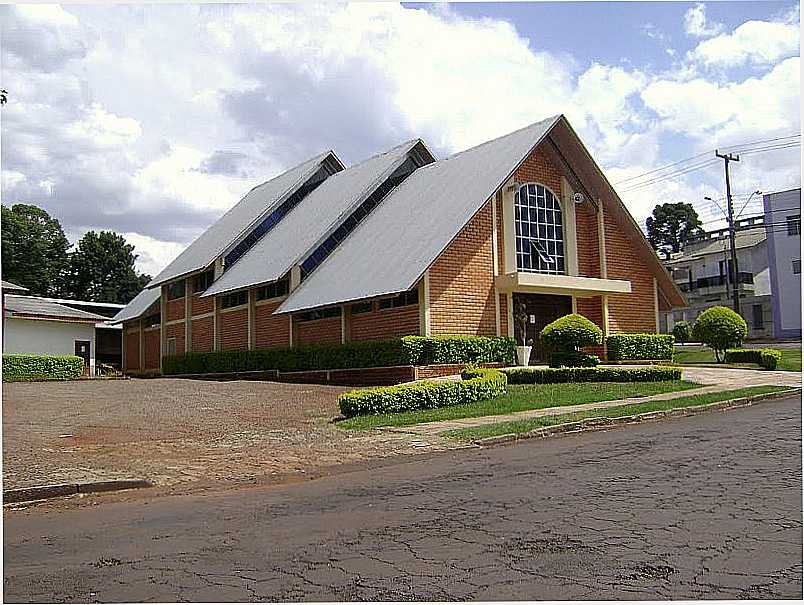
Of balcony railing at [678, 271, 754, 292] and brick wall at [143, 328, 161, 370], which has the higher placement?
balcony railing at [678, 271, 754, 292]

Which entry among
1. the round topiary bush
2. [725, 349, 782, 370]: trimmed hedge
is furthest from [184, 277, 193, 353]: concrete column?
[725, 349, 782, 370]: trimmed hedge

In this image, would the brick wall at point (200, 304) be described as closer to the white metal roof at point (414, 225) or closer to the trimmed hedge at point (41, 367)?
the trimmed hedge at point (41, 367)

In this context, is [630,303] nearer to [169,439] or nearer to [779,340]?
[779,340]

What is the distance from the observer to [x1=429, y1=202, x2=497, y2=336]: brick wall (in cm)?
2202

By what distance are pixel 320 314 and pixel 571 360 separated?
8.04m

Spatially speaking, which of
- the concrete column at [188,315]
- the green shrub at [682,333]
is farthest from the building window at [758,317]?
the concrete column at [188,315]

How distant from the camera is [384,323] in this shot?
2305cm

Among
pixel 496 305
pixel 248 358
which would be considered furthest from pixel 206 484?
pixel 248 358

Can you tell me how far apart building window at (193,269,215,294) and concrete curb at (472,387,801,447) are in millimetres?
20992

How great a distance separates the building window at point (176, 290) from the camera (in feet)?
114

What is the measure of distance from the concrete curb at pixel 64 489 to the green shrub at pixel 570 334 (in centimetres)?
1361

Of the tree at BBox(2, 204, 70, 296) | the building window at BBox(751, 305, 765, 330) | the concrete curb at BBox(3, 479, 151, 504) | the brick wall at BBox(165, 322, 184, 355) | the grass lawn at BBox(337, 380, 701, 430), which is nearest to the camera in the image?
the concrete curb at BBox(3, 479, 151, 504)

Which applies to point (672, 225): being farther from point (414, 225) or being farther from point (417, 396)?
point (417, 396)

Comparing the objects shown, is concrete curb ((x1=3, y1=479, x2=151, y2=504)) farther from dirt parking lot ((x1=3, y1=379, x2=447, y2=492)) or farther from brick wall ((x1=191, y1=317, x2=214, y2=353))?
brick wall ((x1=191, y1=317, x2=214, y2=353))
